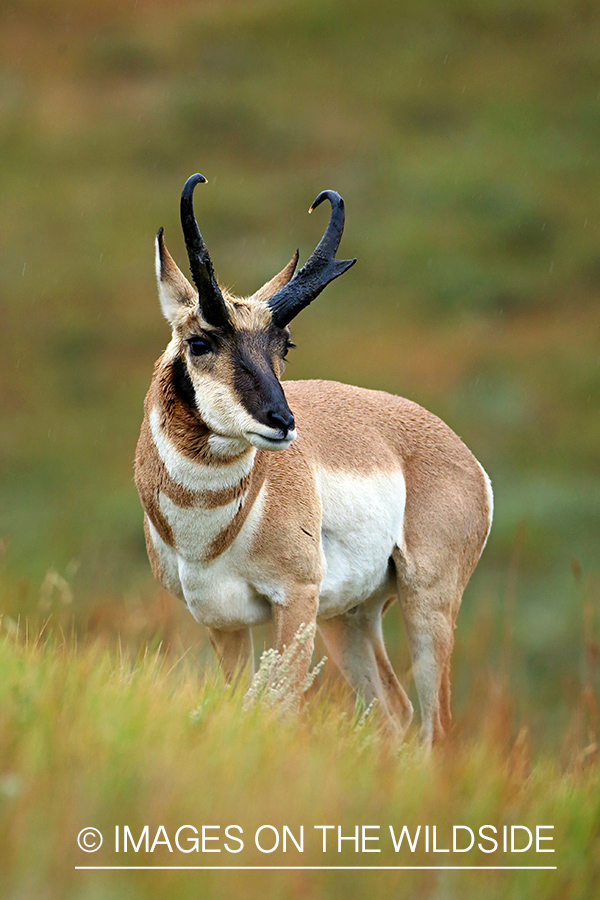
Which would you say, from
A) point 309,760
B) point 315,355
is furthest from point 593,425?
point 309,760

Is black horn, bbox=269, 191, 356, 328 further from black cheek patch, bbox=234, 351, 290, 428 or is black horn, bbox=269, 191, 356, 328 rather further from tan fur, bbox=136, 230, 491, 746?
black cheek patch, bbox=234, 351, 290, 428

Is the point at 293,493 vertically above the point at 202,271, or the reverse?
the point at 202,271

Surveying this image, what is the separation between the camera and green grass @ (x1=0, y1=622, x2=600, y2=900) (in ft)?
11.2

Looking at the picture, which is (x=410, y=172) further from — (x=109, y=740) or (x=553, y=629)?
(x=109, y=740)

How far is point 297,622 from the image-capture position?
581cm

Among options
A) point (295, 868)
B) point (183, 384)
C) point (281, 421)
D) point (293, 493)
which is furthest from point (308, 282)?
point (295, 868)

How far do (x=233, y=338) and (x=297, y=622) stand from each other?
139 cm

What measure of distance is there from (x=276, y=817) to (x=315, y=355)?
25714 mm

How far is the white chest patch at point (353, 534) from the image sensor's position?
630 centimetres

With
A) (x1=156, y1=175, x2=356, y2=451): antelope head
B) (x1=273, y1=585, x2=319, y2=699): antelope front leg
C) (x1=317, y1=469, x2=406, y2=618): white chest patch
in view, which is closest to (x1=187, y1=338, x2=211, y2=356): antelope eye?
(x1=156, y1=175, x2=356, y2=451): antelope head

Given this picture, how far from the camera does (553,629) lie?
21.6m

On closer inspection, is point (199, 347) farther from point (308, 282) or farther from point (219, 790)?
point (219, 790)

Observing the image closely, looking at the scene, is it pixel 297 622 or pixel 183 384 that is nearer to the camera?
pixel 183 384

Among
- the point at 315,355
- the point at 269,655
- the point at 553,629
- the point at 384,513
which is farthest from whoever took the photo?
the point at 315,355
